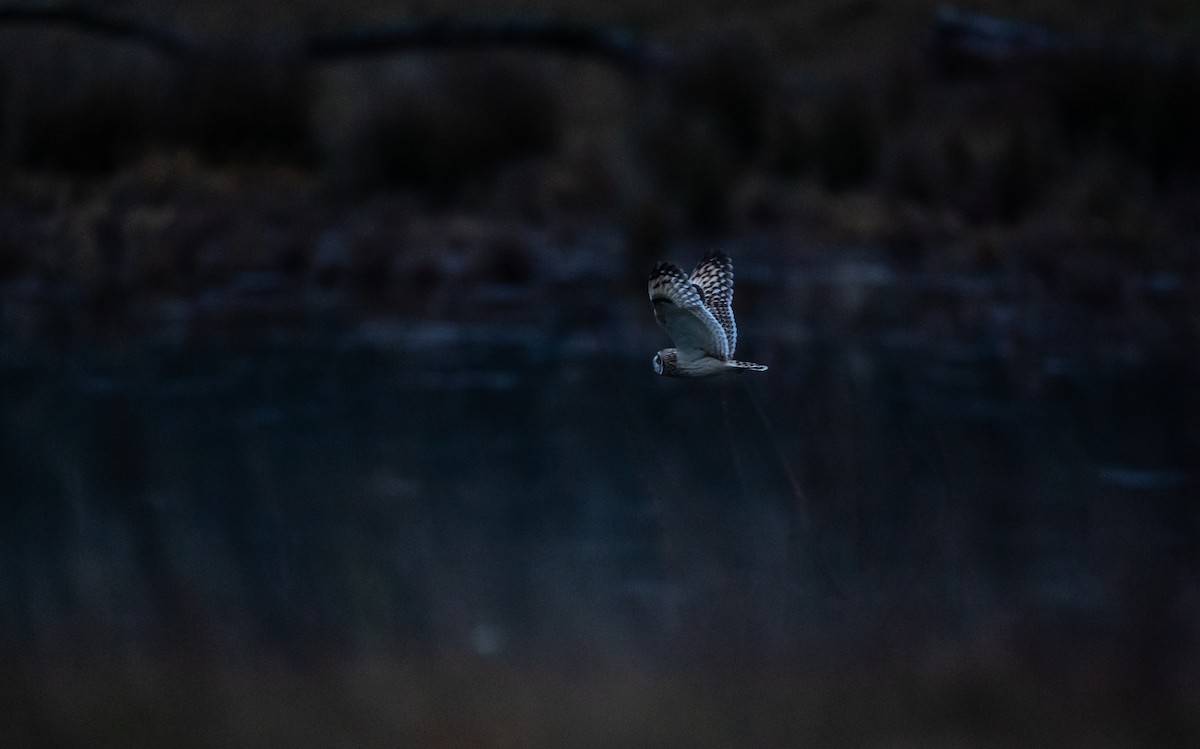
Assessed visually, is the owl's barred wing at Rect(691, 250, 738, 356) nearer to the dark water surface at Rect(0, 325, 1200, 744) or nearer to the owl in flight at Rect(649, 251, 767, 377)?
the owl in flight at Rect(649, 251, 767, 377)

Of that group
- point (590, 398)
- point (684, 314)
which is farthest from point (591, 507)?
point (684, 314)

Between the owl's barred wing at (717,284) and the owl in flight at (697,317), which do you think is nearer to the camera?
the owl in flight at (697,317)

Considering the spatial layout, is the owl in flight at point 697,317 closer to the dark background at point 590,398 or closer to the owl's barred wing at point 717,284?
the owl's barred wing at point 717,284

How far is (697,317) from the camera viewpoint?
209 inches

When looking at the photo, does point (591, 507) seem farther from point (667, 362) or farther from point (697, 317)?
point (697, 317)

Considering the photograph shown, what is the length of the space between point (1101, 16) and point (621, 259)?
13.3 metres

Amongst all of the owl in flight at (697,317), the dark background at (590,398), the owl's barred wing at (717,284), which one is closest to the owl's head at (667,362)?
the owl in flight at (697,317)

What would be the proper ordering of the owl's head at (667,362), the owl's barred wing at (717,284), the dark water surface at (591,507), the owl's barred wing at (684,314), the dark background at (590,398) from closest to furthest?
the owl's barred wing at (684,314), the owl's head at (667,362), the owl's barred wing at (717,284), the dark background at (590,398), the dark water surface at (591,507)

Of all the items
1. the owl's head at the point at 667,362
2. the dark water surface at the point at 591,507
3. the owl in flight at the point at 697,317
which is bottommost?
the dark water surface at the point at 591,507

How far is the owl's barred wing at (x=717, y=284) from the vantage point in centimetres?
582

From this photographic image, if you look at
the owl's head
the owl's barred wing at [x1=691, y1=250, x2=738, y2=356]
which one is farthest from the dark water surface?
the owl's barred wing at [x1=691, y1=250, x2=738, y2=356]

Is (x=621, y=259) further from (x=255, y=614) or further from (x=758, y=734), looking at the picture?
(x=758, y=734)

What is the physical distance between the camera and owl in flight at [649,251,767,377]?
5199 millimetres

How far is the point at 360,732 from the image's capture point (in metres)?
5.64
